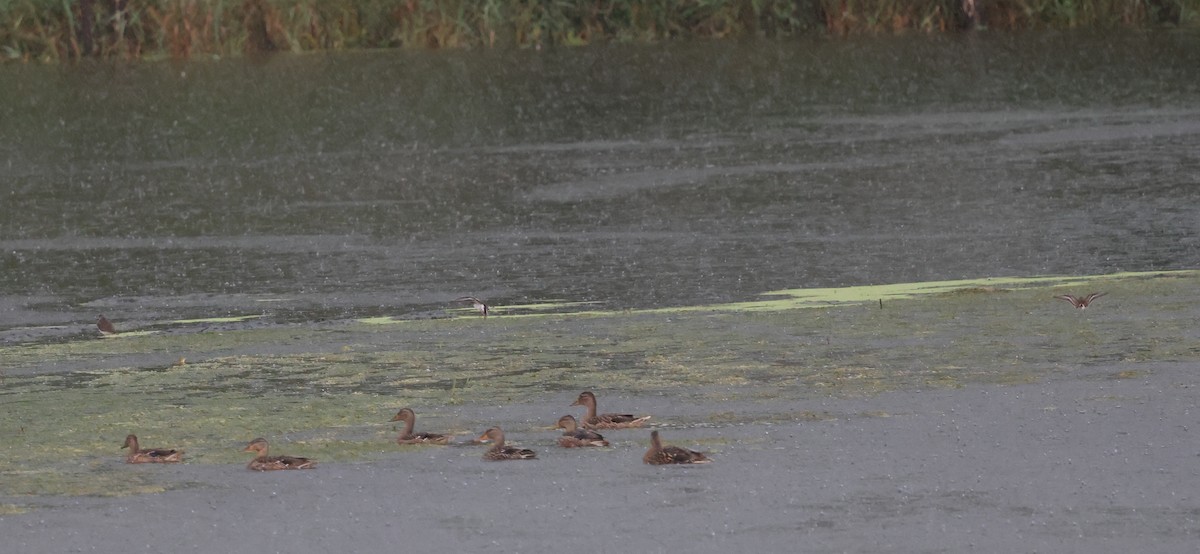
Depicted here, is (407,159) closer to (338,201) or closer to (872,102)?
(338,201)

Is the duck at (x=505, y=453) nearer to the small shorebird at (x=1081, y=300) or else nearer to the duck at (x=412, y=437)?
the duck at (x=412, y=437)

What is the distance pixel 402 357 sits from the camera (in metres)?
10.6

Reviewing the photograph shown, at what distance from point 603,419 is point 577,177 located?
10.4m

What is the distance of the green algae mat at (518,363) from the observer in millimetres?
9039

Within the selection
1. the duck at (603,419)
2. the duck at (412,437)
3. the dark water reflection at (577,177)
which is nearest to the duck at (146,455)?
the duck at (412,437)

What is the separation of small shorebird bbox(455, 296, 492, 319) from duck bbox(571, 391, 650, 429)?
2963 millimetres

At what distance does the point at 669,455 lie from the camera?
26.9 ft

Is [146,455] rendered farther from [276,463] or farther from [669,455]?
[669,455]

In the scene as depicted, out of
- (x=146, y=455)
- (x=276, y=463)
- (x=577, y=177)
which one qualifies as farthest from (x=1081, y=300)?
(x=577, y=177)

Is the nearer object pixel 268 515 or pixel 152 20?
pixel 268 515

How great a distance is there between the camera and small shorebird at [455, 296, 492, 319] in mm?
12070

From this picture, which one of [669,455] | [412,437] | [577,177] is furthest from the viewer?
[577,177]

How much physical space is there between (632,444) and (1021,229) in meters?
6.57

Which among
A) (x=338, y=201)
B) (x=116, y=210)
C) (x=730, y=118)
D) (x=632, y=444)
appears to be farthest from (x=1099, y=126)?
(x=632, y=444)
